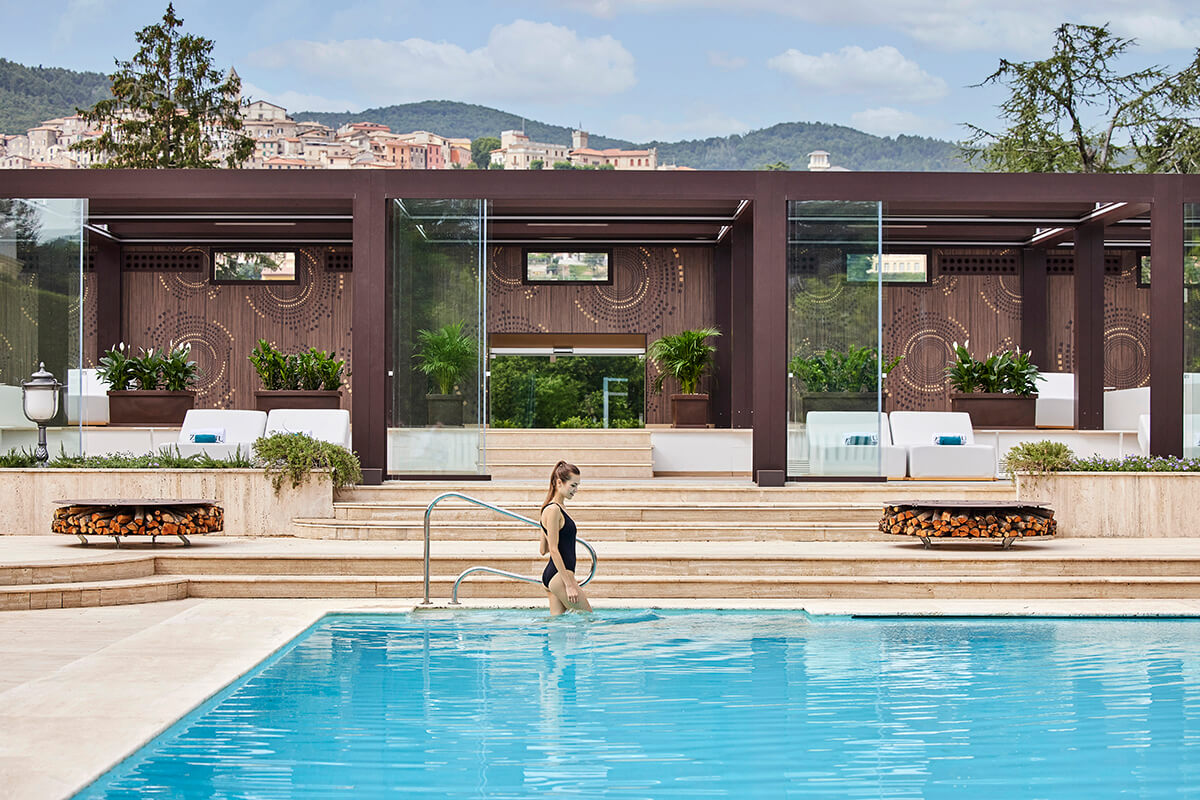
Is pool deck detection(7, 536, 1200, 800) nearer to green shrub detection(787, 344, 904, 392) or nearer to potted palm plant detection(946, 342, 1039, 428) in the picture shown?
green shrub detection(787, 344, 904, 392)

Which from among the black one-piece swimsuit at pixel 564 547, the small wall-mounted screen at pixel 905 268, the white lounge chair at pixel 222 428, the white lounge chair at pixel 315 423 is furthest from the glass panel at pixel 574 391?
the black one-piece swimsuit at pixel 564 547

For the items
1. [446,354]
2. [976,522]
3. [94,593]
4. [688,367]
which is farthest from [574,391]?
[94,593]

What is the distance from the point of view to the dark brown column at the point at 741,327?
54.2 feet

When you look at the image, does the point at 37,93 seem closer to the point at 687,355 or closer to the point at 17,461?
the point at 687,355

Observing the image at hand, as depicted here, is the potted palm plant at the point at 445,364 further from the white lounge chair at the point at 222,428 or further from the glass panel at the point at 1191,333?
the glass panel at the point at 1191,333

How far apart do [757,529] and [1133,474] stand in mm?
3614

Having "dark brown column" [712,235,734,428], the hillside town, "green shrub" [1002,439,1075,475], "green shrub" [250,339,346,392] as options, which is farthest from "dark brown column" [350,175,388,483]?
the hillside town

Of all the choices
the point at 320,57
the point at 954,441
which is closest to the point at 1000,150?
the point at 954,441

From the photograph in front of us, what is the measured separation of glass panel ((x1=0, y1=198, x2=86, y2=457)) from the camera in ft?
42.1

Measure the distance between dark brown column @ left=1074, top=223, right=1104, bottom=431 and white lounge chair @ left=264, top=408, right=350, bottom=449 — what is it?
9.72m

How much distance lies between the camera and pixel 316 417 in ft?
46.3

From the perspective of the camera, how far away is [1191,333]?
13133 millimetres

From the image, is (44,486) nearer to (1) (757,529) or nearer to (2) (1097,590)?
(1) (757,529)

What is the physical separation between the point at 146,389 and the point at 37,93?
44295 mm
